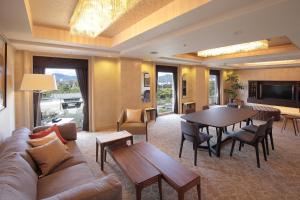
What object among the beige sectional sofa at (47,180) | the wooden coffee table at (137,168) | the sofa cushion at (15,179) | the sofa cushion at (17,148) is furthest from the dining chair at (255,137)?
the sofa cushion at (17,148)

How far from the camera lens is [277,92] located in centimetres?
873

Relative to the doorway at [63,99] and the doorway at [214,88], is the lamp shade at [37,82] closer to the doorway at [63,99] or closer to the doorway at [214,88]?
the doorway at [63,99]

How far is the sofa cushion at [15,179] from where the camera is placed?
1.30 metres

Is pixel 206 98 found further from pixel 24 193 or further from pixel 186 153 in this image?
pixel 24 193

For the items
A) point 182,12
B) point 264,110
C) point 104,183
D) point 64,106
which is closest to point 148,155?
point 104,183

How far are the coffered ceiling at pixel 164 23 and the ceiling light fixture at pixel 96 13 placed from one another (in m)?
0.18

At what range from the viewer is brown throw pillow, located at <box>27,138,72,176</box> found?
2.14m

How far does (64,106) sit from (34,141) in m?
2.82

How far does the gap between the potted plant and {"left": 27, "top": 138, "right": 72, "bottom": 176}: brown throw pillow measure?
9.62 m

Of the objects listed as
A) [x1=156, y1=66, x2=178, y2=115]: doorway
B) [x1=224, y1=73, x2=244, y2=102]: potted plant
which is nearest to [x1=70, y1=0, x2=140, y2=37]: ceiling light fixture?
[x1=156, y1=66, x2=178, y2=115]: doorway

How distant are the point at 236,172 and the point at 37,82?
398 centimetres

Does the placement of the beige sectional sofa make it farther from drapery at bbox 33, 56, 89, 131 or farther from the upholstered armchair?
drapery at bbox 33, 56, 89, 131

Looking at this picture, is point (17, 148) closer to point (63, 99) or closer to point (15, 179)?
point (15, 179)

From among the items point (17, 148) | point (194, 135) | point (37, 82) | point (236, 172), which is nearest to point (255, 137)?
point (236, 172)
